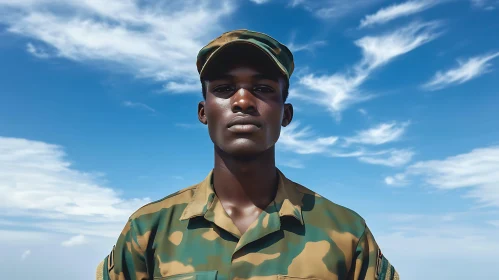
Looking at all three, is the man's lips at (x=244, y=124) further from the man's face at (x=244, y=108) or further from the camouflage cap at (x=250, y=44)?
the camouflage cap at (x=250, y=44)

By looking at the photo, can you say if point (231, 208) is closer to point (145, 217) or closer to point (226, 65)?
point (145, 217)

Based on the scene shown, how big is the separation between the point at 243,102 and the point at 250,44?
1.95ft

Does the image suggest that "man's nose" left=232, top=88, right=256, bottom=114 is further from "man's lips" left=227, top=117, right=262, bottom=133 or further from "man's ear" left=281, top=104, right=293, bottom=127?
"man's ear" left=281, top=104, right=293, bottom=127

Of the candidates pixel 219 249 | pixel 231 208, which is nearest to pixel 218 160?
pixel 231 208

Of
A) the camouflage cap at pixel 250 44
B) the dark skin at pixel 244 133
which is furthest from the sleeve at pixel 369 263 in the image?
the camouflage cap at pixel 250 44

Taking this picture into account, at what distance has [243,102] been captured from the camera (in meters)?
5.02

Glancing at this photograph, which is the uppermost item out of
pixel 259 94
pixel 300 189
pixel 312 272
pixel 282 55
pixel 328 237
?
pixel 282 55

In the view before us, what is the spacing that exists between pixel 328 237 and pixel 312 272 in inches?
16.5

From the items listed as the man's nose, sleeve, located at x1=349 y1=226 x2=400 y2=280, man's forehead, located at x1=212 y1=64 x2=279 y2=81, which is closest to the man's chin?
the man's nose

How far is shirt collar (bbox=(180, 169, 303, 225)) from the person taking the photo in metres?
5.24

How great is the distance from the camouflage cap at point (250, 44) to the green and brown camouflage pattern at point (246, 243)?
117cm

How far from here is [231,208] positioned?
533 centimetres

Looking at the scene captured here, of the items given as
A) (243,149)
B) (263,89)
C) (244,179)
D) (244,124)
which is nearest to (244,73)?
(263,89)

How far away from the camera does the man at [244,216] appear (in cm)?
500
